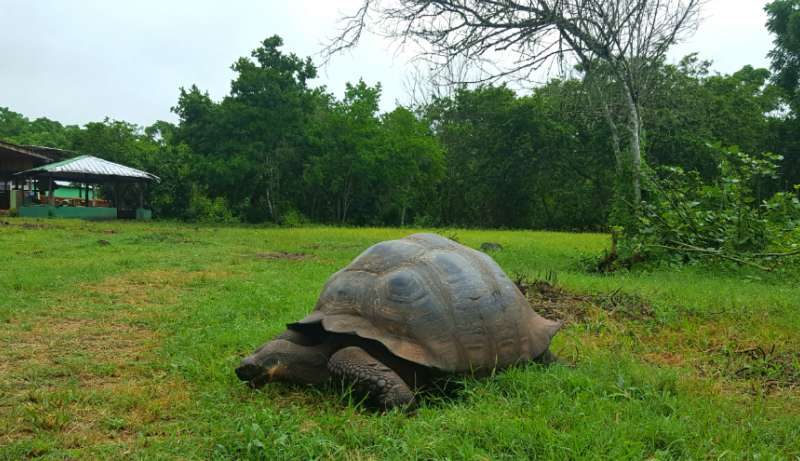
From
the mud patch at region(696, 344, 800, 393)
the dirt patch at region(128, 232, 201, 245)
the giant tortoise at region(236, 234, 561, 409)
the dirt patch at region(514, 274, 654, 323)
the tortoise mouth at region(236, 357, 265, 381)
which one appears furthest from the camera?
the dirt patch at region(128, 232, 201, 245)

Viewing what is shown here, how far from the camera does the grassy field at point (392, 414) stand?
254cm

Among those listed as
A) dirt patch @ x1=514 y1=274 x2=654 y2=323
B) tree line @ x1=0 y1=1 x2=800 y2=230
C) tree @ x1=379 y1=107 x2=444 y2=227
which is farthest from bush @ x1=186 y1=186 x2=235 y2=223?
dirt patch @ x1=514 y1=274 x2=654 y2=323

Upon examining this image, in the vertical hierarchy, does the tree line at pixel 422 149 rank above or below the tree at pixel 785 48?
below

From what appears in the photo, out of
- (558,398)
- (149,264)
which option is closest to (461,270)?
(558,398)

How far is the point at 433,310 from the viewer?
10.5ft

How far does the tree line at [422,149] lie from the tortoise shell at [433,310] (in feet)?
61.2

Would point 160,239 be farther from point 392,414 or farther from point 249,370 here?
point 392,414

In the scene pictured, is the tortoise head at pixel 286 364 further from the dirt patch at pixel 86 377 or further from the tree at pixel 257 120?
the tree at pixel 257 120

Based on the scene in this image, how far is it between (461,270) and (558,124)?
24.3 meters

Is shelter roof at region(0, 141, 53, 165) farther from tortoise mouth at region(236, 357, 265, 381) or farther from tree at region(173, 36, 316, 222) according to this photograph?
tortoise mouth at region(236, 357, 265, 381)

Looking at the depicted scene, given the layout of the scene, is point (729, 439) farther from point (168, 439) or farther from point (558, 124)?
point (558, 124)

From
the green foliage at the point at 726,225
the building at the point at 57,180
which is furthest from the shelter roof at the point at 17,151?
the green foliage at the point at 726,225

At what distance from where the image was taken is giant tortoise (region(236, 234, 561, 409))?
3.07 meters

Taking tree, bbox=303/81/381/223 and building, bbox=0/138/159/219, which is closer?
building, bbox=0/138/159/219
